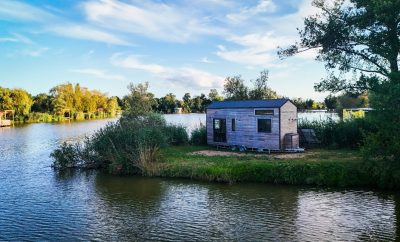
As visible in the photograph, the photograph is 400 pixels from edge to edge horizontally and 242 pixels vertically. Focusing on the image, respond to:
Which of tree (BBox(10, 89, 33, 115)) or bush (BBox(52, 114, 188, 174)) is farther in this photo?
tree (BBox(10, 89, 33, 115))

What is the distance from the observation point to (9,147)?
33.4 metres

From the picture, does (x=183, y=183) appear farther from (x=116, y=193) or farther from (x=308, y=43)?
(x=308, y=43)

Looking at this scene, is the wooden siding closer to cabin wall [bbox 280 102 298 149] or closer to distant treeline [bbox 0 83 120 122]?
cabin wall [bbox 280 102 298 149]

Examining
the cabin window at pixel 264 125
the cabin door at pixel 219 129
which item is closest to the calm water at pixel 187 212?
the cabin window at pixel 264 125

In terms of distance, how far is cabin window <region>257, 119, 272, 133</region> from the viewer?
23.0 m

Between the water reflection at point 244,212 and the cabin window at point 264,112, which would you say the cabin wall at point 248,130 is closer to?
the cabin window at point 264,112

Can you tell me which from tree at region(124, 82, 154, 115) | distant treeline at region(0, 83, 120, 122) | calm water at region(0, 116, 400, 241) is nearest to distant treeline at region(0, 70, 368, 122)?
distant treeline at region(0, 83, 120, 122)

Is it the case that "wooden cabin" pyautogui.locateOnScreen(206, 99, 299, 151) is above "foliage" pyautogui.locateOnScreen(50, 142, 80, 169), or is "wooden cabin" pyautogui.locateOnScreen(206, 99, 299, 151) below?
above

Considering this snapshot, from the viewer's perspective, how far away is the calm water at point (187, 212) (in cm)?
1080

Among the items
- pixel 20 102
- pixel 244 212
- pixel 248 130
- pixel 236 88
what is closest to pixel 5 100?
pixel 20 102

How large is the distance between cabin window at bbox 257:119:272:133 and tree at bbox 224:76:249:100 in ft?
48.0

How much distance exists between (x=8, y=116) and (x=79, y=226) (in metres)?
82.0

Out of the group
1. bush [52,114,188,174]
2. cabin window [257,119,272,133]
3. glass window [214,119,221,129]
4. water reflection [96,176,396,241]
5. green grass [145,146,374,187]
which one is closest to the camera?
water reflection [96,176,396,241]

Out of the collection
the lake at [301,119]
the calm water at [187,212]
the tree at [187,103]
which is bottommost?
the calm water at [187,212]
